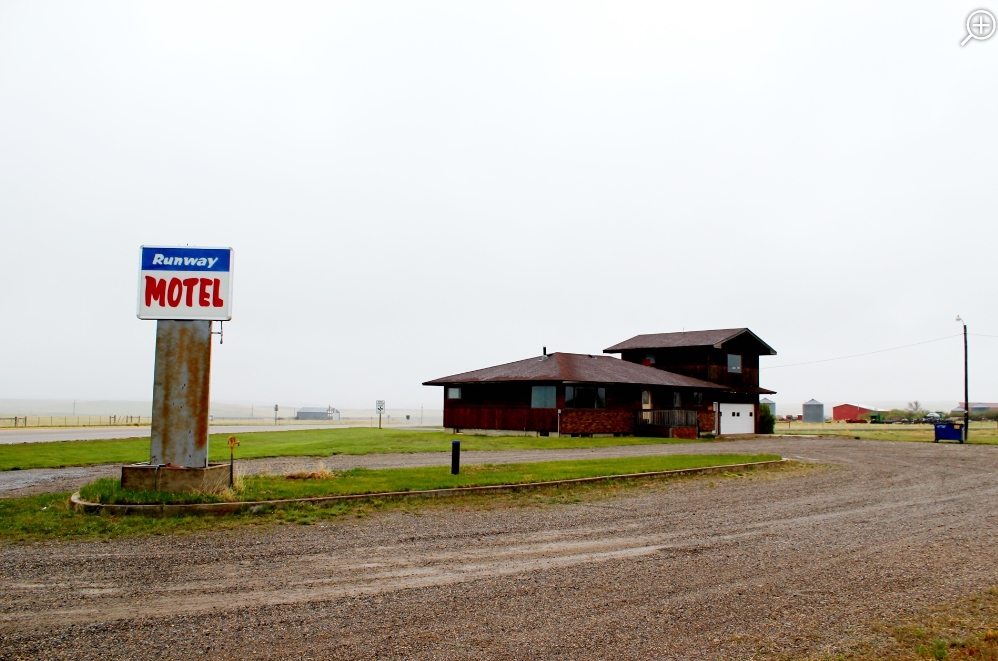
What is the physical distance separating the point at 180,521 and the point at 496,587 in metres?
6.02

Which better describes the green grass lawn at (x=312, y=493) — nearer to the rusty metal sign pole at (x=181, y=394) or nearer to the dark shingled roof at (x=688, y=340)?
the rusty metal sign pole at (x=181, y=394)

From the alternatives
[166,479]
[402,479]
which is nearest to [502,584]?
[166,479]

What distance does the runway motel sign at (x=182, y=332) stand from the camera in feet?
43.1

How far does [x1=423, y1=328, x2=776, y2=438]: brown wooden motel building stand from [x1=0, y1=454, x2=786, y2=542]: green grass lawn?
16.4 metres

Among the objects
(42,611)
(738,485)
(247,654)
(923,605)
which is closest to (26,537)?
(42,611)

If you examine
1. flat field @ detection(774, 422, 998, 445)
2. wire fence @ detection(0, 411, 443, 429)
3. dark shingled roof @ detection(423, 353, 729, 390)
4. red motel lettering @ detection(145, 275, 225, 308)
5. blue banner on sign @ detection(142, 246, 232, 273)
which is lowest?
wire fence @ detection(0, 411, 443, 429)

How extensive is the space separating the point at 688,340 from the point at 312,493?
38.3 metres

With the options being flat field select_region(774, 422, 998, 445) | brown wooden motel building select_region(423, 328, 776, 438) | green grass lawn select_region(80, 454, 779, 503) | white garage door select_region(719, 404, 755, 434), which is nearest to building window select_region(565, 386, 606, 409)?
brown wooden motel building select_region(423, 328, 776, 438)

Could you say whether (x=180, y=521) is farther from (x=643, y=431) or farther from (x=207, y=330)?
(x=643, y=431)

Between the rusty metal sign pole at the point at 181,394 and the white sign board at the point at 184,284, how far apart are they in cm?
25

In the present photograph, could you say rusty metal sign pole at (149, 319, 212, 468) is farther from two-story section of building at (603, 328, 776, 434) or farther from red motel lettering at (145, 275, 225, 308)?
two-story section of building at (603, 328, 776, 434)

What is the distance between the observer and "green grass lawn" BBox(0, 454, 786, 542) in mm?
10438

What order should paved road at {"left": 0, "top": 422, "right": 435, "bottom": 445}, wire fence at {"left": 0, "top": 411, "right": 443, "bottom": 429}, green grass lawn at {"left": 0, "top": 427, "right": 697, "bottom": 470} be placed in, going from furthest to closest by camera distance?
wire fence at {"left": 0, "top": 411, "right": 443, "bottom": 429} < paved road at {"left": 0, "top": 422, "right": 435, "bottom": 445} < green grass lawn at {"left": 0, "top": 427, "right": 697, "bottom": 470}

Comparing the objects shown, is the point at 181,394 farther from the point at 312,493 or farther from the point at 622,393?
the point at 622,393
